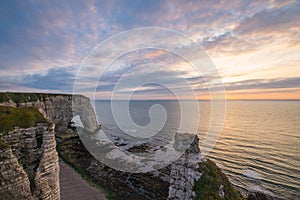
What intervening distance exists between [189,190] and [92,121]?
150 ft

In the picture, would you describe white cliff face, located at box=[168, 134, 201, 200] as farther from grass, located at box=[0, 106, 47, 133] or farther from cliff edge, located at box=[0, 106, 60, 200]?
grass, located at box=[0, 106, 47, 133]

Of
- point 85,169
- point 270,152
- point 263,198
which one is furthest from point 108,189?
point 270,152

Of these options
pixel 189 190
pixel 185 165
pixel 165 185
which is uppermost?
pixel 185 165

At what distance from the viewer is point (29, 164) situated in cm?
887

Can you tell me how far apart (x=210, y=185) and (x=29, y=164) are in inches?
470

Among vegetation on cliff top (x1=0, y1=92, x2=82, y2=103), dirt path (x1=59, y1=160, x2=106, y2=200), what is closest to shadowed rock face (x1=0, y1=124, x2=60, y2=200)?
dirt path (x1=59, y1=160, x2=106, y2=200)

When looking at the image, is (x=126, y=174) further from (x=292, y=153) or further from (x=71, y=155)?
(x=292, y=153)

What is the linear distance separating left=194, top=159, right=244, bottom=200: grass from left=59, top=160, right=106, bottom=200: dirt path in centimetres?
1113

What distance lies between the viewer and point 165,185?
21.4 meters

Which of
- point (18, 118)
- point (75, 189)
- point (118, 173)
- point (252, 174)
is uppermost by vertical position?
point (18, 118)

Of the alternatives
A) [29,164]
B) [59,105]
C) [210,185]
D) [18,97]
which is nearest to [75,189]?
[29,164]

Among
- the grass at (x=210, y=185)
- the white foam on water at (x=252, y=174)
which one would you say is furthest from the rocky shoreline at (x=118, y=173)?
the white foam on water at (x=252, y=174)

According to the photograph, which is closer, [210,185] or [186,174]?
[210,185]

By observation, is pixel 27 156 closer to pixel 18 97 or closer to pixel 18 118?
pixel 18 118
